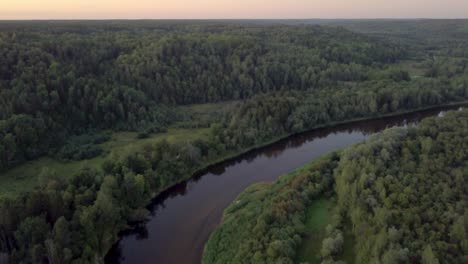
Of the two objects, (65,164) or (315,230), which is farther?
(65,164)

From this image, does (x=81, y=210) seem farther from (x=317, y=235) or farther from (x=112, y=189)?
(x=317, y=235)

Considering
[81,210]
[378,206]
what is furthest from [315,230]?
[81,210]

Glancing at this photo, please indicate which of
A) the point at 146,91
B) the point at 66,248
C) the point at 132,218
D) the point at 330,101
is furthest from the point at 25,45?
the point at 330,101

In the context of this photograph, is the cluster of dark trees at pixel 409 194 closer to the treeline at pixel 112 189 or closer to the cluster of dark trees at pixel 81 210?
the treeline at pixel 112 189

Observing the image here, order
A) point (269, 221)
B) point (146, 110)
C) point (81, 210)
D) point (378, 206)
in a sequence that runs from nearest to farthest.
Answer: point (378, 206), point (269, 221), point (81, 210), point (146, 110)

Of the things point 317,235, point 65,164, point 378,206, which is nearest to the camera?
point 378,206

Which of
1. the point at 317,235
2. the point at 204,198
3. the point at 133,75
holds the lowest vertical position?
the point at 204,198

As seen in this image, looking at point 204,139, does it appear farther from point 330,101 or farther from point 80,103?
point 330,101
